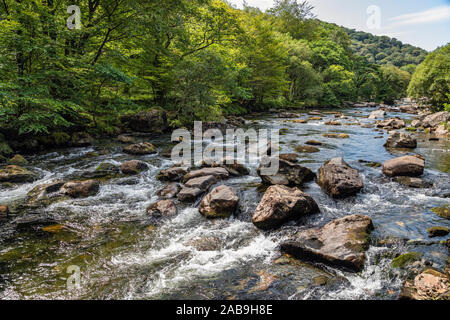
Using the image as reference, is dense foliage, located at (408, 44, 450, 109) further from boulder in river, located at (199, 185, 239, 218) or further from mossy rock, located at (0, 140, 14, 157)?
mossy rock, located at (0, 140, 14, 157)

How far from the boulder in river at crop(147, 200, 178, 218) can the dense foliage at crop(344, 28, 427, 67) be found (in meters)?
148

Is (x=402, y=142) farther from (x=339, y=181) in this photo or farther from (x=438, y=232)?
(x=438, y=232)

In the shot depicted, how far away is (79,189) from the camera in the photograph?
6.73 metres

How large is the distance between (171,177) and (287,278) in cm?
545

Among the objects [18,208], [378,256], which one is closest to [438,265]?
[378,256]

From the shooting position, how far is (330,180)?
676 centimetres

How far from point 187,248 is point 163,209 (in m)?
1.65

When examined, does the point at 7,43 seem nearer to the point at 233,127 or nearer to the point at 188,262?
the point at 188,262

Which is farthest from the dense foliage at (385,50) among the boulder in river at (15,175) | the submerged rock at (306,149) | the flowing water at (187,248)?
the boulder in river at (15,175)

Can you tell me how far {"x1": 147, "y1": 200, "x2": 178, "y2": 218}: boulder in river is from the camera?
231 inches

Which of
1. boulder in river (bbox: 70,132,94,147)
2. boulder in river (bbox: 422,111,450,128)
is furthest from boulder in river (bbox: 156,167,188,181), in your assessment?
boulder in river (bbox: 422,111,450,128)

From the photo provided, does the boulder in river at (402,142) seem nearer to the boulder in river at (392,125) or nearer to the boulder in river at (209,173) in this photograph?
the boulder in river at (392,125)

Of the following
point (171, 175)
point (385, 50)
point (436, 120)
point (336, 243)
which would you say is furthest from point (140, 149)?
point (385, 50)
